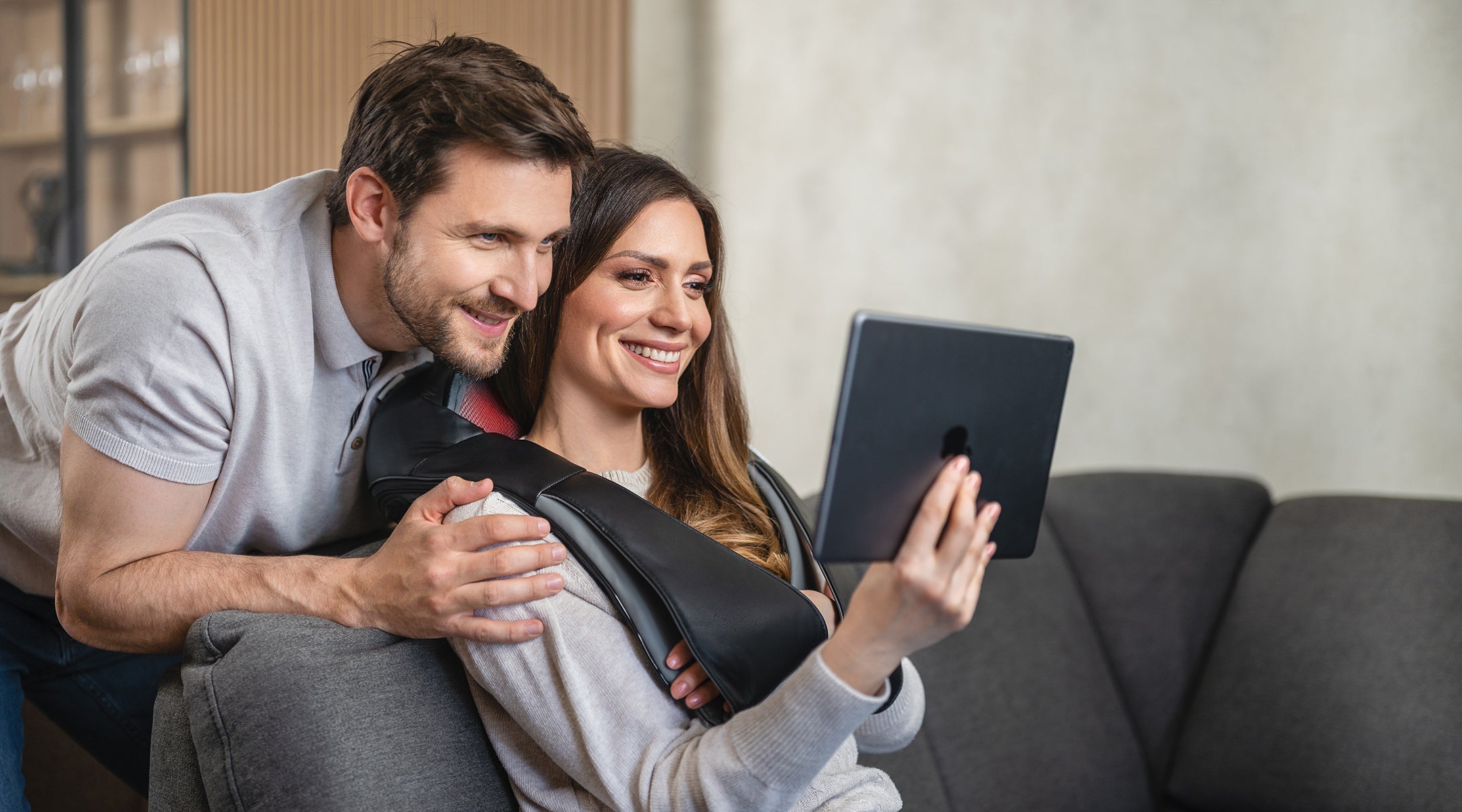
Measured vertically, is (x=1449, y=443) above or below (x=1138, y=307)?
below

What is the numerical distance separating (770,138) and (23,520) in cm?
239

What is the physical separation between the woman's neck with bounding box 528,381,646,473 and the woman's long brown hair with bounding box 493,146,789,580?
4cm

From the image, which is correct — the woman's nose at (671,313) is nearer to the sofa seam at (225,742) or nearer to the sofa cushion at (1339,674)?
the sofa seam at (225,742)

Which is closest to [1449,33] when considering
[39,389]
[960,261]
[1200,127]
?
[1200,127]

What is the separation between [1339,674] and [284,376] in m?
1.77

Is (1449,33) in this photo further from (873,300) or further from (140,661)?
(140,661)

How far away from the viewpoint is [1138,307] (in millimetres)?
2725

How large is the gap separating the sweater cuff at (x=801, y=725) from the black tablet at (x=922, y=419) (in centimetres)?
13

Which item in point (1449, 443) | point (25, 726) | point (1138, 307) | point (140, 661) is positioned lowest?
point (25, 726)

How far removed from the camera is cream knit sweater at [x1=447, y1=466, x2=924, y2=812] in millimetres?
971

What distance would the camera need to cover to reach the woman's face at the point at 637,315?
1355 millimetres

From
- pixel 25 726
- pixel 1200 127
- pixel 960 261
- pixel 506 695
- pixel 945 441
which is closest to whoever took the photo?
pixel 945 441

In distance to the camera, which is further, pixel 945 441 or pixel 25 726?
pixel 25 726

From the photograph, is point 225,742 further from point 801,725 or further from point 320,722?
point 801,725
